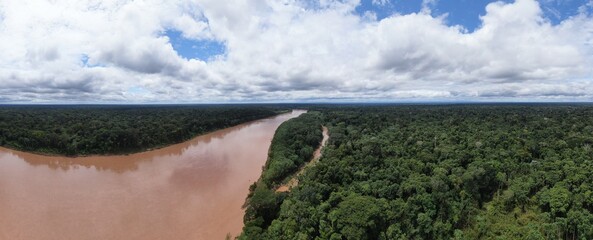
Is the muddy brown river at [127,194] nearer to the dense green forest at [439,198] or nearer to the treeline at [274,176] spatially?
the treeline at [274,176]

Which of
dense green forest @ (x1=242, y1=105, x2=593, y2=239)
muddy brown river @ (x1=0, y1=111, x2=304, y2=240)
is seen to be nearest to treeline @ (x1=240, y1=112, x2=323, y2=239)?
dense green forest @ (x1=242, y1=105, x2=593, y2=239)

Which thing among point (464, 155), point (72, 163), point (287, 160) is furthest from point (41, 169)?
point (464, 155)

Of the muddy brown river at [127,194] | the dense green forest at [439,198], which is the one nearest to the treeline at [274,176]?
the dense green forest at [439,198]

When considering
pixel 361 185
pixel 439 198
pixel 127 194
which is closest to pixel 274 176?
pixel 361 185

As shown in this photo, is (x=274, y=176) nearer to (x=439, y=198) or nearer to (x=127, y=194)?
(x=127, y=194)

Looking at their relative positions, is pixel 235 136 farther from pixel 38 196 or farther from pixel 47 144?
pixel 38 196
